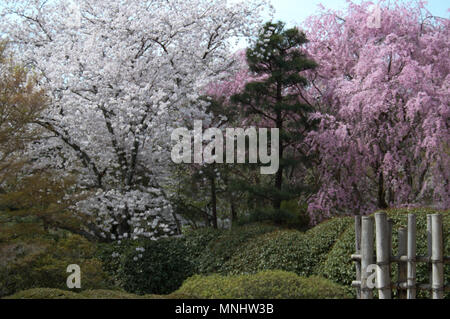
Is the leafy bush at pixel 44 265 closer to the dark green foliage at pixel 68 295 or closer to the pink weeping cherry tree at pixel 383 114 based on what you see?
the dark green foliage at pixel 68 295

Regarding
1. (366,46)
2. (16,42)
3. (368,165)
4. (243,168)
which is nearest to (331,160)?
(368,165)

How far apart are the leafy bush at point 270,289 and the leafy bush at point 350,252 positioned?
0.55m

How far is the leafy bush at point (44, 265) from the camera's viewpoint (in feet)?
19.7

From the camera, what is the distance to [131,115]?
8.07 metres

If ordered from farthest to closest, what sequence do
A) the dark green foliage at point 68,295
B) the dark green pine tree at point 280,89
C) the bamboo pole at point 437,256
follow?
the dark green pine tree at point 280,89 < the dark green foliage at point 68,295 < the bamboo pole at point 437,256

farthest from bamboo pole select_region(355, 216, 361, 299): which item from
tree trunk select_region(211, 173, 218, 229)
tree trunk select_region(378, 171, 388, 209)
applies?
tree trunk select_region(211, 173, 218, 229)

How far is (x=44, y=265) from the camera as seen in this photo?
21.6 ft

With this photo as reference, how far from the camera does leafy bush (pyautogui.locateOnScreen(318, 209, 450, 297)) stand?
19.7ft

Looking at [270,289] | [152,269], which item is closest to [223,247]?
[152,269]

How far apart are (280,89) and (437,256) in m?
5.65

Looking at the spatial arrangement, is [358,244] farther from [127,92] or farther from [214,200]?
[214,200]

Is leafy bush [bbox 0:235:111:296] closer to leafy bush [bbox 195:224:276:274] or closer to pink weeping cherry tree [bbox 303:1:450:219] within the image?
leafy bush [bbox 195:224:276:274]

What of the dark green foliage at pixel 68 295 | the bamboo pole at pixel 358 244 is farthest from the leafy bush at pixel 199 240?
the bamboo pole at pixel 358 244

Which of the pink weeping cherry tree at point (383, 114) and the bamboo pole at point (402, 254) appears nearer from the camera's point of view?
the bamboo pole at point (402, 254)
